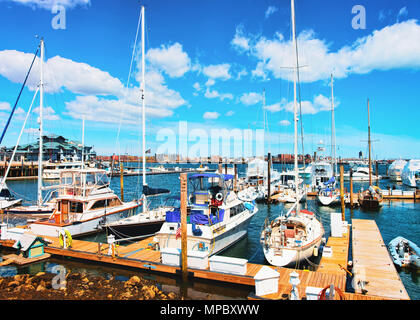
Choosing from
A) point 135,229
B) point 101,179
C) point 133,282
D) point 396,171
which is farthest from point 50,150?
point 396,171

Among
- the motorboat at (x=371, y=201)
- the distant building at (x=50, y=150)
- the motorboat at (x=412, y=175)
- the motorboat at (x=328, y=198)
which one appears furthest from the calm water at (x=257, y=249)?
the distant building at (x=50, y=150)

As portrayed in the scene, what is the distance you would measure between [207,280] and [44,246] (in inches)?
415

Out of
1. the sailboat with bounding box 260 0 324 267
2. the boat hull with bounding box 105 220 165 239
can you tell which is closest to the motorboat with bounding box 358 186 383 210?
the sailboat with bounding box 260 0 324 267

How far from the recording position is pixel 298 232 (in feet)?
52.5

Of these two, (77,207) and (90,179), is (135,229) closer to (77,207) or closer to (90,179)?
(77,207)

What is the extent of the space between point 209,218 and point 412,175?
68.3 meters

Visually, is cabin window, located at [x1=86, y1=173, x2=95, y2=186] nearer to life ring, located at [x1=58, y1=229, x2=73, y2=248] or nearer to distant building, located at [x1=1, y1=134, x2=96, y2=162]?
life ring, located at [x1=58, y1=229, x2=73, y2=248]

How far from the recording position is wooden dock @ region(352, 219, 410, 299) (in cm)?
1010

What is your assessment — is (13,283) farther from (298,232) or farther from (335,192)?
(335,192)

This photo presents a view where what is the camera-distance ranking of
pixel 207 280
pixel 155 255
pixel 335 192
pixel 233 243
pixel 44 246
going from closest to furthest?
pixel 207 280, pixel 155 255, pixel 44 246, pixel 233 243, pixel 335 192

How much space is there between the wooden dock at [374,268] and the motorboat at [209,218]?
7013mm

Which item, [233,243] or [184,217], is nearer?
[184,217]

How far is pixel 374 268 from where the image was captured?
40.3ft
